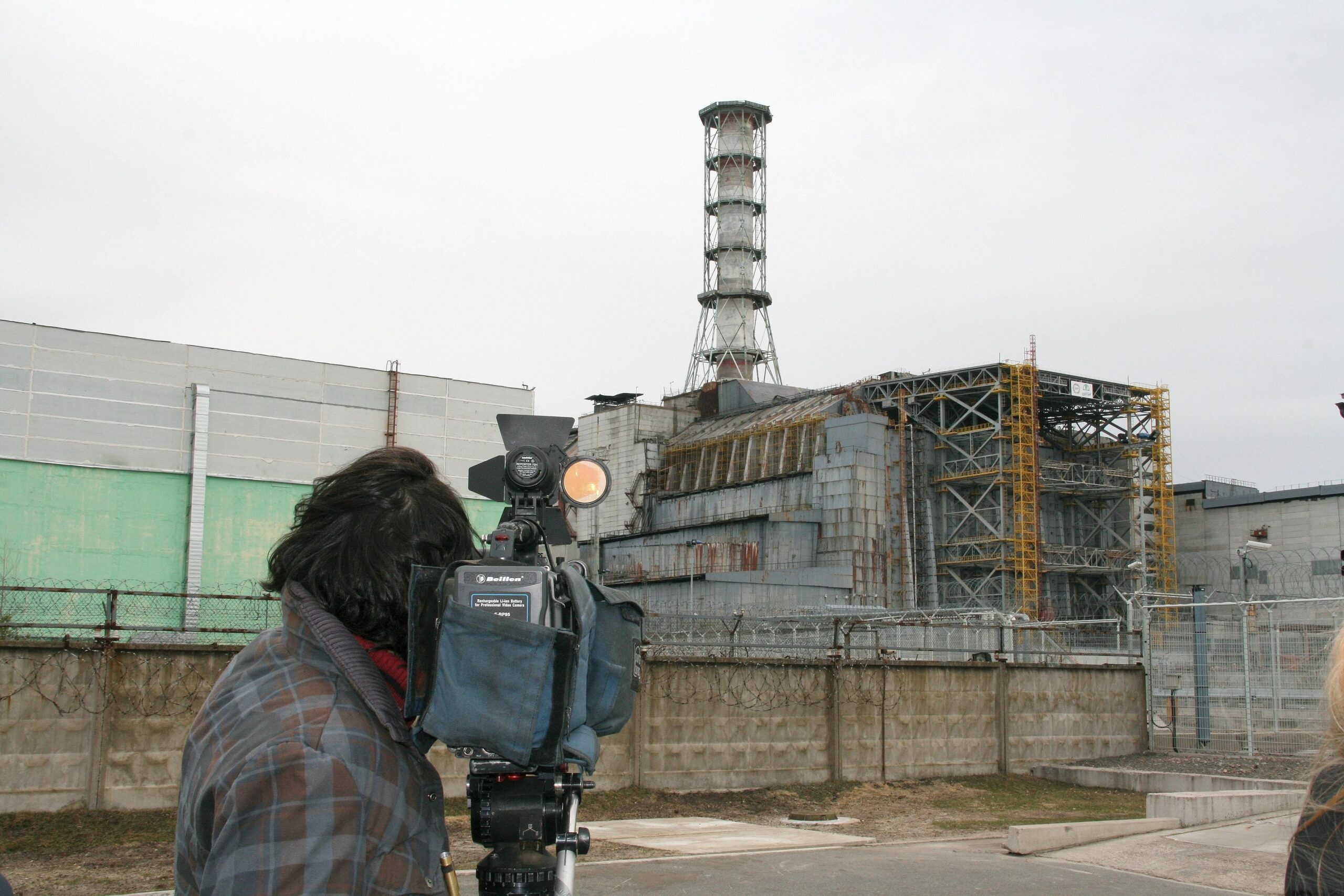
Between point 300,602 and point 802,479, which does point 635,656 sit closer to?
point 300,602

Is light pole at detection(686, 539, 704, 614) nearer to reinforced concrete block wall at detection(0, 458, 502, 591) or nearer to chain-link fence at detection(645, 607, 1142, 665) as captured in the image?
chain-link fence at detection(645, 607, 1142, 665)

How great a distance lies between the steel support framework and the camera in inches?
1970

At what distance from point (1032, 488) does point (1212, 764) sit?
30133 millimetres

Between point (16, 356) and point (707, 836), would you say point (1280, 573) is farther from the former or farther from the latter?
point (16, 356)

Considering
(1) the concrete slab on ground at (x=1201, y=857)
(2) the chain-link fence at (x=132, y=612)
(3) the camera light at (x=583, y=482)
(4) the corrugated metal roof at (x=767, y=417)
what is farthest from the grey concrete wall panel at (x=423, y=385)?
(3) the camera light at (x=583, y=482)

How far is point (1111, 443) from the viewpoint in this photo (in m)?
54.0

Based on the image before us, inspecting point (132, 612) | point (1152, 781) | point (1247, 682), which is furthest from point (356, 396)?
point (1247, 682)

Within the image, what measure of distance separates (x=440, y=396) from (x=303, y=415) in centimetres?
433

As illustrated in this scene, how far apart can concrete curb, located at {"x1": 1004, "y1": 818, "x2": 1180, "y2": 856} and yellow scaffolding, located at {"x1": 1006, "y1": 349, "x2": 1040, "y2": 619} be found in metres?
37.1

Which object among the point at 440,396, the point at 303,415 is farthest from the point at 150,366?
the point at 440,396

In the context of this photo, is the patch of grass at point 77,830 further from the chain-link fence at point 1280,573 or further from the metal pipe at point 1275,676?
the chain-link fence at point 1280,573

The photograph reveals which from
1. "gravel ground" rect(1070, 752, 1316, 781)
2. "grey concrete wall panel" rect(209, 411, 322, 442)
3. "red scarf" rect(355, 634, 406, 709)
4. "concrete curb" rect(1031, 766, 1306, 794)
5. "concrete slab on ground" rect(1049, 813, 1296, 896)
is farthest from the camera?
"grey concrete wall panel" rect(209, 411, 322, 442)

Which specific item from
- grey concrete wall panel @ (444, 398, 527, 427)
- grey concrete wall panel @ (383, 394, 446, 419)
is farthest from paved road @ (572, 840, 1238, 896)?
grey concrete wall panel @ (383, 394, 446, 419)

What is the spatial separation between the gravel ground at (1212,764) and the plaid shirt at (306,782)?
1798 centimetres
